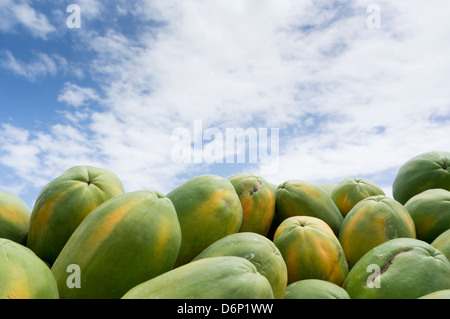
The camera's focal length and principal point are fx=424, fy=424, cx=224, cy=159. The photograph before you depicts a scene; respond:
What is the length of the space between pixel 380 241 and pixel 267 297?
4.82ft

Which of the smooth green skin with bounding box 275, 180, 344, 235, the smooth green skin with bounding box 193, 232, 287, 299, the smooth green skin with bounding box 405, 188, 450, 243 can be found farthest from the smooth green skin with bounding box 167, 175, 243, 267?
the smooth green skin with bounding box 405, 188, 450, 243

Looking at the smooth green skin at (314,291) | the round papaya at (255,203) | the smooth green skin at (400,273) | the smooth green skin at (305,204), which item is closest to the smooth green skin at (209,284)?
the smooth green skin at (314,291)

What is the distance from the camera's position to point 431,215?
129 inches

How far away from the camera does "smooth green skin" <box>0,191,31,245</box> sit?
2.73 meters

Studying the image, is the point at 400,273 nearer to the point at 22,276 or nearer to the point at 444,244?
the point at 444,244

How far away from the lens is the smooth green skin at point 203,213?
2480mm

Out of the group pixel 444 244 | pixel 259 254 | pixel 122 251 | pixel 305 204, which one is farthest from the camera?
pixel 305 204

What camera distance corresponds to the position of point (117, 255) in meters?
1.93

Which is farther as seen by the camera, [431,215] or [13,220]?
[431,215]

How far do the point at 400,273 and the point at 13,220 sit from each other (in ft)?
7.76

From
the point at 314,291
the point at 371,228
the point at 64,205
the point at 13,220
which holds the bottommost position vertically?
the point at 314,291

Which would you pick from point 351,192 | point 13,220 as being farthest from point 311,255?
point 13,220
